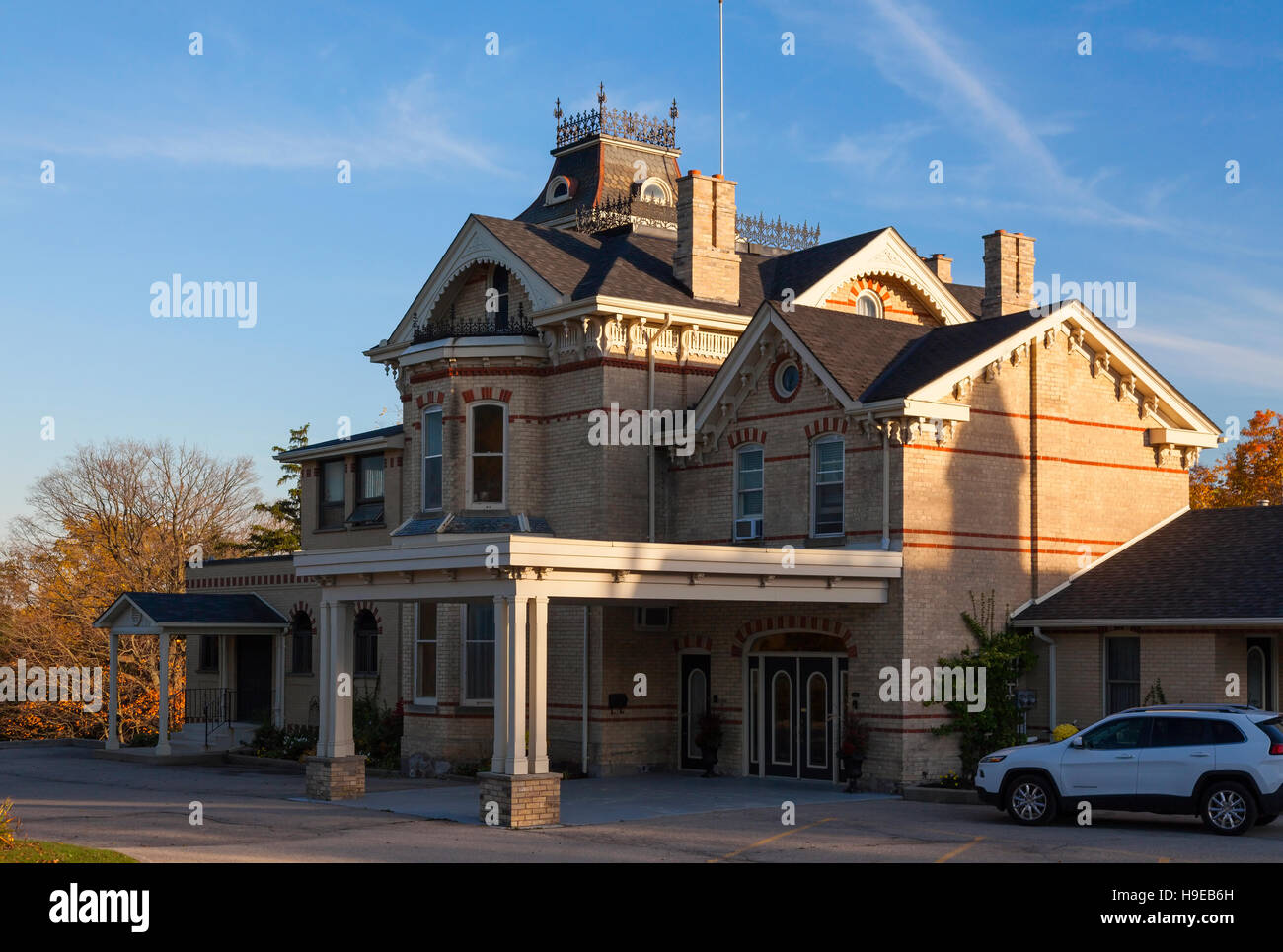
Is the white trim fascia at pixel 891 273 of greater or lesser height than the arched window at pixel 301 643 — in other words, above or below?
above

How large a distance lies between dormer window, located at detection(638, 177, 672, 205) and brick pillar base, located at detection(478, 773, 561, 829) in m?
21.8

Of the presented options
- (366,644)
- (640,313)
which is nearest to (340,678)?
(640,313)

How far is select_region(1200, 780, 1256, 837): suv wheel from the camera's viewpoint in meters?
19.0

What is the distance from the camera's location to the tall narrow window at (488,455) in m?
29.7

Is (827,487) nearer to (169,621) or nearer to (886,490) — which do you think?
(886,490)

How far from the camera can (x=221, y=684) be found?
1607 inches

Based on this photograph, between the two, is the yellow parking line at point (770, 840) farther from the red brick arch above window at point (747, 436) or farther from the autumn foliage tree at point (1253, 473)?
the autumn foliage tree at point (1253, 473)

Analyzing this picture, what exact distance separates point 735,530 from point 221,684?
61.6 ft

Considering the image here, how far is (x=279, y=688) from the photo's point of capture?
126 feet

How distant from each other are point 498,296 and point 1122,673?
14292 mm

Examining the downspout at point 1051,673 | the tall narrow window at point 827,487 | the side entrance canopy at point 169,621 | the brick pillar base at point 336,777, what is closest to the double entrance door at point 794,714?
the tall narrow window at point 827,487

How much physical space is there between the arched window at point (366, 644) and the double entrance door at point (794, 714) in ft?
38.3
